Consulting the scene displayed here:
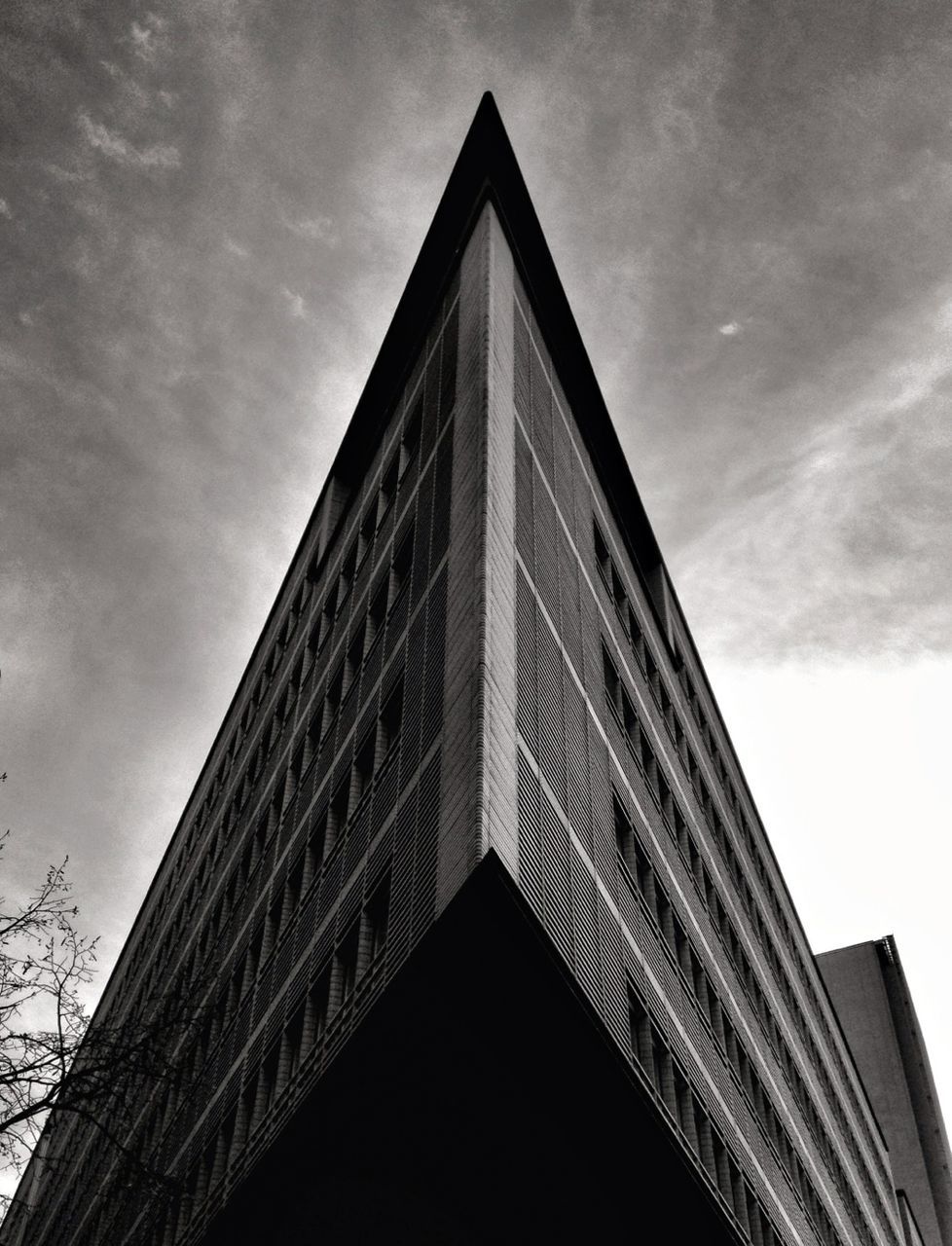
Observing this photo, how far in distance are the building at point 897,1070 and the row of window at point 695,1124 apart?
61.0 metres

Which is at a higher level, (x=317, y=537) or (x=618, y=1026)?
(x=317, y=537)

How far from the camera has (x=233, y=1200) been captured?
1822cm

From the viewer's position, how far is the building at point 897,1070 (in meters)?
77.0

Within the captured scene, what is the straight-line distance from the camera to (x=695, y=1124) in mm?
19844

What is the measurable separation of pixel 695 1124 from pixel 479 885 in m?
8.78

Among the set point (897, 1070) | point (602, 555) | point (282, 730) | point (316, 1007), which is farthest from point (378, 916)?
point (897, 1070)

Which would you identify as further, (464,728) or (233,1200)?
(233,1200)

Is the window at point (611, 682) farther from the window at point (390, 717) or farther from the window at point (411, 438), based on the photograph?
the window at point (411, 438)

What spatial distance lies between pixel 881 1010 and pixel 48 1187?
6407 centimetres

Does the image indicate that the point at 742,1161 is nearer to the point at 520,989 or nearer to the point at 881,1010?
the point at 520,989

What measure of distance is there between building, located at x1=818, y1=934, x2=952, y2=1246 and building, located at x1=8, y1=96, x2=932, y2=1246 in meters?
49.8

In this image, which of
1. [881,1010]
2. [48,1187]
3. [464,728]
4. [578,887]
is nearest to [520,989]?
[578,887]

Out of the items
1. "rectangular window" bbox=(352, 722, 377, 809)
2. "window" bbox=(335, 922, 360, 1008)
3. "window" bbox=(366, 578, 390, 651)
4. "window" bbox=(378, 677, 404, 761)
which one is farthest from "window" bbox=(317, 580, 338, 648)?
"window" bbox=(335, 922, 360, 1008)

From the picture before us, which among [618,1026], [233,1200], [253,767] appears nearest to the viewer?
[618,1026]
